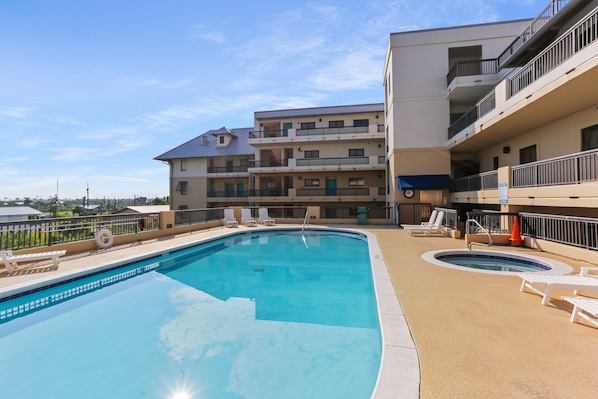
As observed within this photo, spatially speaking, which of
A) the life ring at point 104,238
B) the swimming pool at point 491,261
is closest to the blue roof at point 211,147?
the life ring at point 104,238

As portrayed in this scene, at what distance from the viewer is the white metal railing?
791 centimetres

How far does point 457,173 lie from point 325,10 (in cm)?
1556

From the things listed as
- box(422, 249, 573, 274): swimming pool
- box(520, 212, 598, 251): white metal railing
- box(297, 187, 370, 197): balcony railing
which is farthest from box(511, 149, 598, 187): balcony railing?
box(297, 187, 370, 197): balcony railing

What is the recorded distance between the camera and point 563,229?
8898mm

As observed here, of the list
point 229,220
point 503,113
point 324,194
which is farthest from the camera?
point 324,194

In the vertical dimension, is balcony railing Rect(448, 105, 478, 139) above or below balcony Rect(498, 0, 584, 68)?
below

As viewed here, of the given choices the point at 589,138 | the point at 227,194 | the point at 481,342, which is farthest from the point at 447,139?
the point at 227,194

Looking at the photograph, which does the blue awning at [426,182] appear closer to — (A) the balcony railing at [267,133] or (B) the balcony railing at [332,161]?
(B) the balcony railing at [332,161]

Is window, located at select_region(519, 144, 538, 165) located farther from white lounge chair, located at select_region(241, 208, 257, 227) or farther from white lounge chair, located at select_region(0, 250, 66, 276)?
white lounge chair, located at select_region(0, 250, 66, 276)

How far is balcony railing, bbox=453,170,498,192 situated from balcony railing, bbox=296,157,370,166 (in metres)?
8.88

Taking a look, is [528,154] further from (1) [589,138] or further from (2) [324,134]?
(2) [324,134]

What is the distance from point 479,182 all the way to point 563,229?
6.23 m

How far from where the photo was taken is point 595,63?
727 cm

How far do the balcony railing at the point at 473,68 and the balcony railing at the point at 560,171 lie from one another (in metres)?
8.66
